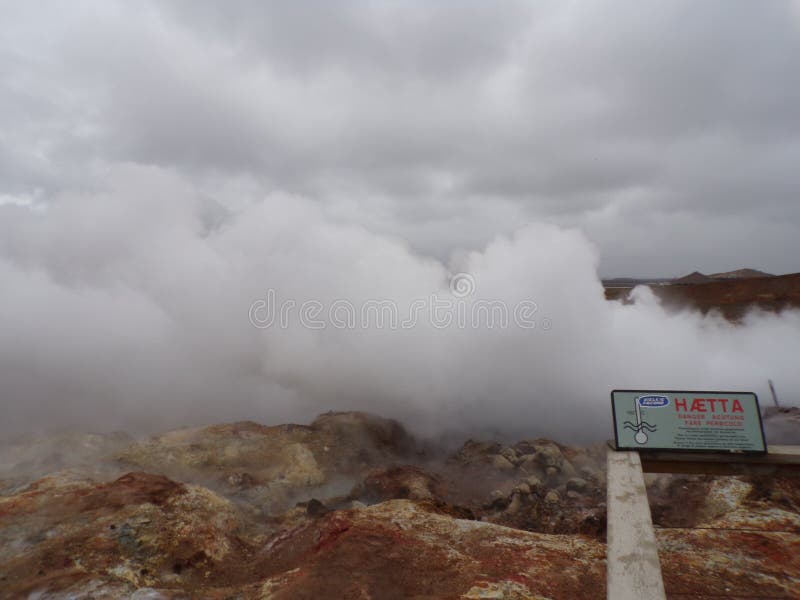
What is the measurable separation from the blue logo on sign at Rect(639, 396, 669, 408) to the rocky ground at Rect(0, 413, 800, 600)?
8.37 ft

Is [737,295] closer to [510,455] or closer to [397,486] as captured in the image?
[510,455]

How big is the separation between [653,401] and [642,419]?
0.37 metres

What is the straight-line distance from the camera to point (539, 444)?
620 inches

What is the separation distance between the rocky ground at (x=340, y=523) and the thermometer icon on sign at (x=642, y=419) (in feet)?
6.73

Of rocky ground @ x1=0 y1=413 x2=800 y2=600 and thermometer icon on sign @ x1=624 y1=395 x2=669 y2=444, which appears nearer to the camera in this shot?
rocky ground @ x1=0 y1=413 x2=800 y2=600

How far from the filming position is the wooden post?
4945mm

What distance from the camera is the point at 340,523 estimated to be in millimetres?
9445

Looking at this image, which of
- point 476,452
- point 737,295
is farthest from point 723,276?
point 476,452

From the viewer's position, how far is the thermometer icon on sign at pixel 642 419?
7852 millimetres

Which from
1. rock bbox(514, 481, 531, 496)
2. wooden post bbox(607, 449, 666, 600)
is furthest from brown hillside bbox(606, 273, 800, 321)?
wooden post bbox(607, 449, 666, 600)

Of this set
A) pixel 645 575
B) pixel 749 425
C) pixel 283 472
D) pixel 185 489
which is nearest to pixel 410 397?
pixel 283 472

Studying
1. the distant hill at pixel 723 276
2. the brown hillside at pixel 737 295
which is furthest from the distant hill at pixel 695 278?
the brown hillside at pixel 737 295

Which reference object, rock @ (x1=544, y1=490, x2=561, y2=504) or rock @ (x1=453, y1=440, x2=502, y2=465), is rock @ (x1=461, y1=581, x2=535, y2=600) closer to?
rock @ (x1=544, y1=490, x2=561, y2=504)

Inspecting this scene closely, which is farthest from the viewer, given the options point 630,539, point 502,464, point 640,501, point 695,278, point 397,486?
point 695,278
